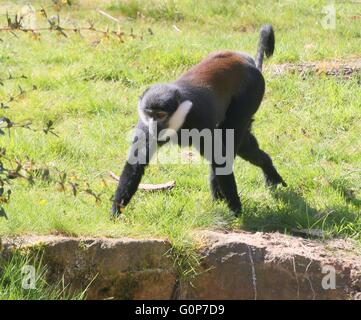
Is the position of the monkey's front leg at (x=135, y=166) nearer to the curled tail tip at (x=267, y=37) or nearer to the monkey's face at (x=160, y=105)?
the monkey's face at (x=160, y=105)

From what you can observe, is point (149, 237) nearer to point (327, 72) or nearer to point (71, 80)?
point (71, 80)

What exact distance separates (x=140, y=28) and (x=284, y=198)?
4.41 meters

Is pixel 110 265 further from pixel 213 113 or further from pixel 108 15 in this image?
pixel 108 15

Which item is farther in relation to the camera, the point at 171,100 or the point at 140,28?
the point at 140,28

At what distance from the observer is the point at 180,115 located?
5766 millimetres

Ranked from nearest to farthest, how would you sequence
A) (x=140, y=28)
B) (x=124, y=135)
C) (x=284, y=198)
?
(x=284, y=198)
(x=124, y=135)
(x=140, y=28)

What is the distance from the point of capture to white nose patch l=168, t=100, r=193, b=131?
5.75 m

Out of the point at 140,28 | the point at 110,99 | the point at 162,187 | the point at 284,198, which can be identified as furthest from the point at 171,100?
the point at 140,28

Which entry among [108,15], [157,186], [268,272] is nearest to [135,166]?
[157,186]

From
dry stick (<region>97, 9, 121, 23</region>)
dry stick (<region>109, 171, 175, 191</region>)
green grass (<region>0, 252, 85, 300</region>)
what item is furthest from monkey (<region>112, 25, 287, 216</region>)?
dry stick (<region>97, 9, 121, 23</region>)

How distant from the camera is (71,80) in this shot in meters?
8.62

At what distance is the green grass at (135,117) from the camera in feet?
19.1

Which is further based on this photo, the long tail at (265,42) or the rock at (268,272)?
the long tail at (265,42)

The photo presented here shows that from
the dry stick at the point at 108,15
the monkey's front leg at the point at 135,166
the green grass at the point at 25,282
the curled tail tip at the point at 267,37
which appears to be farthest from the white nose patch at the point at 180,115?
the dry stick at the point at 108,15
